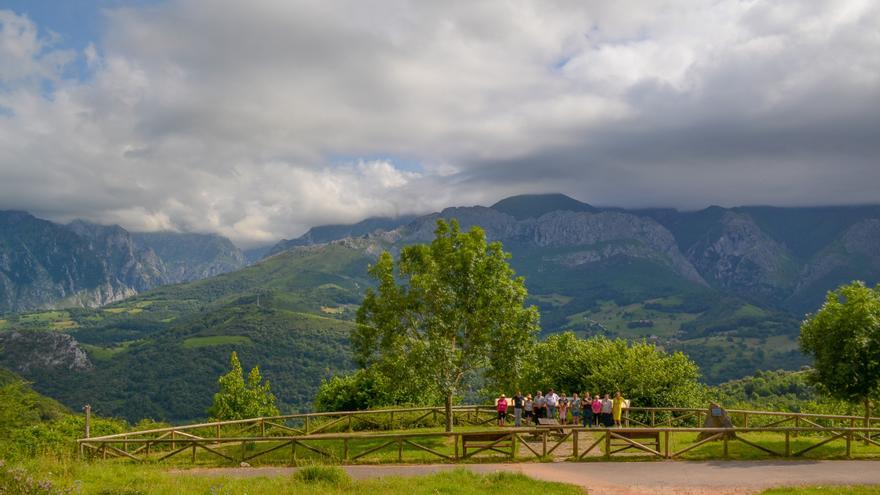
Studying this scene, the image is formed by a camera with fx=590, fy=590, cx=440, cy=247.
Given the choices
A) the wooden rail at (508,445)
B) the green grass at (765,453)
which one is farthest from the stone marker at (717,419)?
the green grass at (765,453)

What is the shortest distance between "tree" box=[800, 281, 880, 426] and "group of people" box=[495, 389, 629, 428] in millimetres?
11003

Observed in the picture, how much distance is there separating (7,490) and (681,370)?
45433 mm

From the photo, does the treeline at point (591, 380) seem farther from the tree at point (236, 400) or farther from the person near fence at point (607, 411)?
the tree at point (236, 400)

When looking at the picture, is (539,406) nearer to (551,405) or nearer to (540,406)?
(540,406)

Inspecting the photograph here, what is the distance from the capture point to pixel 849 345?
3108 centimetres

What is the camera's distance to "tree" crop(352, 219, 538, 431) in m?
34.5

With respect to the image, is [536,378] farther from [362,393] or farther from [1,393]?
[1,393]

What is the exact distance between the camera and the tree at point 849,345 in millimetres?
31047

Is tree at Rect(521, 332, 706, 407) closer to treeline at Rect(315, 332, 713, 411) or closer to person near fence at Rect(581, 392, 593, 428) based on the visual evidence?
treeline at Rect(315, 332, 713, 411)

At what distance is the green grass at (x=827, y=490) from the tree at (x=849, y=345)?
1368 cm

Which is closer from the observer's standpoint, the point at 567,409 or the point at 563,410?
the point at 563,410

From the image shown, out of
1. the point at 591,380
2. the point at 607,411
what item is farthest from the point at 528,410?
the point at 591,380

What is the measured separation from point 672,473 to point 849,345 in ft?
51.0

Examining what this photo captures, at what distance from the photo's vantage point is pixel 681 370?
4781 centimetres
